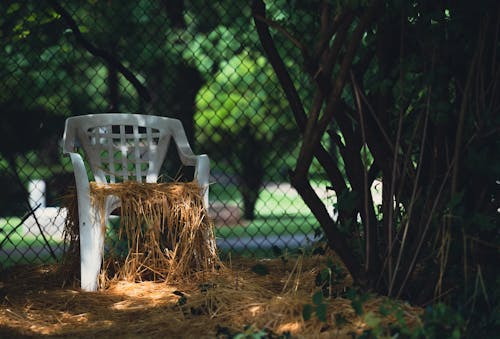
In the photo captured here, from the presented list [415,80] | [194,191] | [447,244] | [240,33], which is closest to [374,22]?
[415,80]

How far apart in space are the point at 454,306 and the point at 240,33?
3.78 meters

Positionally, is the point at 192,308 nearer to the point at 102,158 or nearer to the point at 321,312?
the point at 321,312

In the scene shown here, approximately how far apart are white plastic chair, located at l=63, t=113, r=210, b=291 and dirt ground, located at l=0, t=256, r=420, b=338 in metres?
0.21

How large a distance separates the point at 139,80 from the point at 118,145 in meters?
3.16

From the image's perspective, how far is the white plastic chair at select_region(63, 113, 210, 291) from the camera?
3.74 m

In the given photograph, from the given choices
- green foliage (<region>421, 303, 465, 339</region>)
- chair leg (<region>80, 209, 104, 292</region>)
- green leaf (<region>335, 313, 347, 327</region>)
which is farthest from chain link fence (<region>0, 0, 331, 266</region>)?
green foliage (<region>421, 303, 465, 339</region>)

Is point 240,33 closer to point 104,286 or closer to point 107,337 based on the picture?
point 104,286

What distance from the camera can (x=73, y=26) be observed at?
4.84 m

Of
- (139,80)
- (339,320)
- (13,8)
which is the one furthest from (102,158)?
(139,80)

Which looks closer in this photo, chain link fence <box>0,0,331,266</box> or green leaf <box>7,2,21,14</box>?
green leaf <box>7,2,21,14</box>

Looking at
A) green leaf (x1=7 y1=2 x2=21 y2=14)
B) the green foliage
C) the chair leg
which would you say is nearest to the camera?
the green foliage

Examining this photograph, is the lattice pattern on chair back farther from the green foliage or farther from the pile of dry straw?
the green foliage

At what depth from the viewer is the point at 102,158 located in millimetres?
4305

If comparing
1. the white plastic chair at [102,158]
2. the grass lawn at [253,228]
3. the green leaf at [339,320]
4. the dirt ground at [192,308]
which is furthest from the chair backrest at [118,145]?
the green leaf at [339,320]
